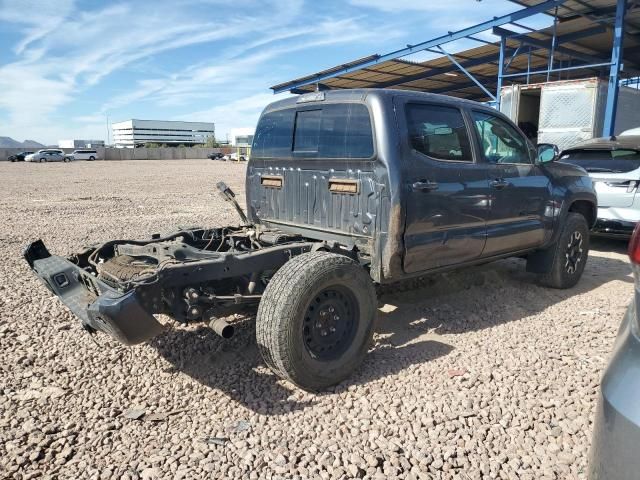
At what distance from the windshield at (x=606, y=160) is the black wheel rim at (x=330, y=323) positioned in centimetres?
563

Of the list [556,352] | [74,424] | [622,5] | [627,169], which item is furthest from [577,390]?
[622,5]

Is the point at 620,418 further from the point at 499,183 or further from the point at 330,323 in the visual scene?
the point at 499,183

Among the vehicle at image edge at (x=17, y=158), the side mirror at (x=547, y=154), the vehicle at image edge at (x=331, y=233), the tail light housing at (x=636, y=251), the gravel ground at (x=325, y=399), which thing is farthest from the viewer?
the vehicle at image edge at (x=17, y=158)

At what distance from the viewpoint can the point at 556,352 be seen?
3.93 metres

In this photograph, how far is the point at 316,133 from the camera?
427 centimetres

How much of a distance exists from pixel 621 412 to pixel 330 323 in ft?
7.15

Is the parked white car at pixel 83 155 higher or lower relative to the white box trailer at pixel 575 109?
lower

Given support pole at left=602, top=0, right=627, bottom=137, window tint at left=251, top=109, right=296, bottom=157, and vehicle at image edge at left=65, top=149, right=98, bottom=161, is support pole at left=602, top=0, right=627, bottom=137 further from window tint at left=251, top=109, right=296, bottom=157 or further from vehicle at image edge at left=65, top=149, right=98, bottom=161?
vehicle at image edge at left=65, top=149, right=98, bottom=161

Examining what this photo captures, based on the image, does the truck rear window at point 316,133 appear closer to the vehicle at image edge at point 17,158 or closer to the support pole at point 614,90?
the support pole at point 614,90

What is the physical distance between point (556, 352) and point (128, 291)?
10.5ft

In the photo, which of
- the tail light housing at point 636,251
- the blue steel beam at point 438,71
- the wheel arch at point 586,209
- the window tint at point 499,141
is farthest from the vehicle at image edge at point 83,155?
the tail light housing at point 636,251

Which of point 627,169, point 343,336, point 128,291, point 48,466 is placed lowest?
point 48,466

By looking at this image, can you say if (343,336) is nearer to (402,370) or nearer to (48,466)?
(402,370)

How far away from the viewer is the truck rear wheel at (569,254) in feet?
17.9
